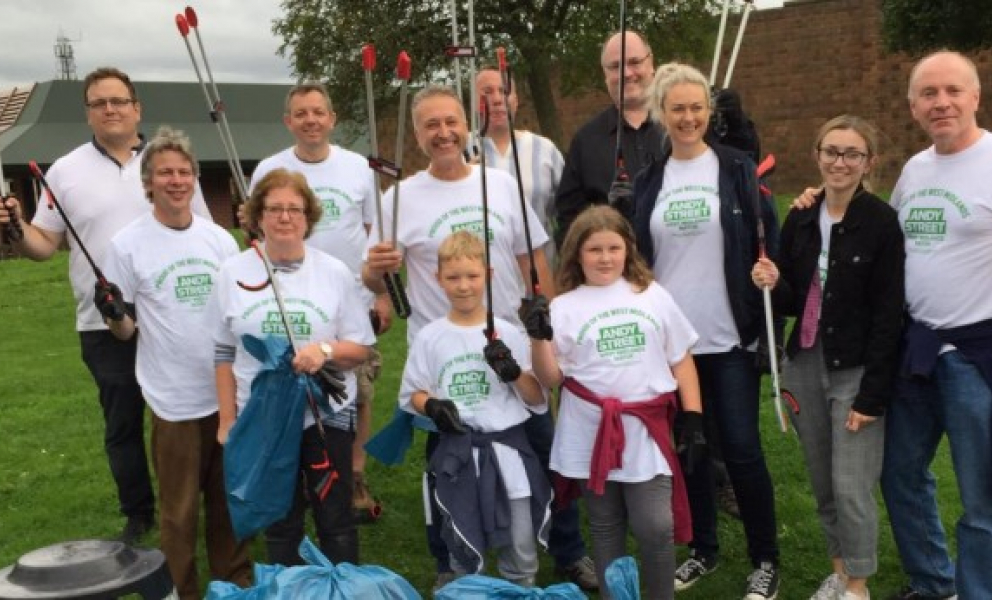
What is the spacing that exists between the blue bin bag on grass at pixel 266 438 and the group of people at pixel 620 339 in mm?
74

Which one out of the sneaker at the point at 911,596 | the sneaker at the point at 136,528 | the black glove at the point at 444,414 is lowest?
the sneaker at the point at 911,596

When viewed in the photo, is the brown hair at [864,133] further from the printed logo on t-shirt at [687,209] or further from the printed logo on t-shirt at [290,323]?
the printed logo on t-shirt at [290,323]

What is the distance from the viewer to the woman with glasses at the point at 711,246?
383 centimetres

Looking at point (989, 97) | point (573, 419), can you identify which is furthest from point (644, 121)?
point (989, 97)

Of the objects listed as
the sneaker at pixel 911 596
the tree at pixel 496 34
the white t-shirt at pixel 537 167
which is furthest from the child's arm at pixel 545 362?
the tree at pixel 496 34

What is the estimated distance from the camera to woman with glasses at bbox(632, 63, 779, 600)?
383 cm

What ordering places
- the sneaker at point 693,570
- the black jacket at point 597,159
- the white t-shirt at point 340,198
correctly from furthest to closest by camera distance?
the white t-shirt at point 340,198 → the black jacket at point 597,159 → the sneaker at point 693,570

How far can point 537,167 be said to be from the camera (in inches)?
189

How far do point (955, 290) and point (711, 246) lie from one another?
2.81 feet

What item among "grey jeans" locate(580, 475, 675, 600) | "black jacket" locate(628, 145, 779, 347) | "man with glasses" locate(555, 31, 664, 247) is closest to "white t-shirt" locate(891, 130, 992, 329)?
"black jacket" locate(628, 145, 779, 347)

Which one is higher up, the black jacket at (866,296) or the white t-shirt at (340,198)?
the white t-shirt at (340,198)

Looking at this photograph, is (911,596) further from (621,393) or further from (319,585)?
(319,585)

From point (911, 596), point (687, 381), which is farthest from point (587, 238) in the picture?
point (911, 596)

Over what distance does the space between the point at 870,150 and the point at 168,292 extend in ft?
8.59
